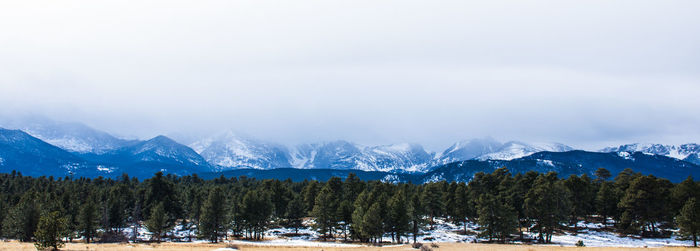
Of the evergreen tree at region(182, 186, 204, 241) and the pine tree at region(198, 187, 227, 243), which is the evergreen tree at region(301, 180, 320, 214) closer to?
the evergreen tree at region(182, 186, 204, 241)

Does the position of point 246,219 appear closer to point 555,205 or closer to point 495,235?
point 495,235

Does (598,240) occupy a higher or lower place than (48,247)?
lower

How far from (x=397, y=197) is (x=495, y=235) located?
21.0m

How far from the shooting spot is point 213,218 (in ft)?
309

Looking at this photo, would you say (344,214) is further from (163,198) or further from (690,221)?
(690,221)

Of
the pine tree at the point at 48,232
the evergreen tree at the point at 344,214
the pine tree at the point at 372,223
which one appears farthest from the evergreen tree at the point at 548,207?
the pine tree at the point at 48,232

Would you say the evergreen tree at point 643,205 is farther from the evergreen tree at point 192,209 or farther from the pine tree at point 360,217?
the evergreen tree at point 192,209

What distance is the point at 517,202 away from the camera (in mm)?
106812

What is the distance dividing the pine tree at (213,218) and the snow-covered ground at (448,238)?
439cm

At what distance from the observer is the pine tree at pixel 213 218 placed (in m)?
92.7

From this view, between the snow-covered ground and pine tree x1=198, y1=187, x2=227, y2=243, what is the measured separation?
4.39 metres

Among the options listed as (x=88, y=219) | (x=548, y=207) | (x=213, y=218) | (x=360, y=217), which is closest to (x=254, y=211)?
(x=213, y=218)

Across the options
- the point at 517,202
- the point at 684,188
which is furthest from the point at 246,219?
the point at 684,188

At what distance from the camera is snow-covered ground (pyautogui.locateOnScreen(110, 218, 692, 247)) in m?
82.7
